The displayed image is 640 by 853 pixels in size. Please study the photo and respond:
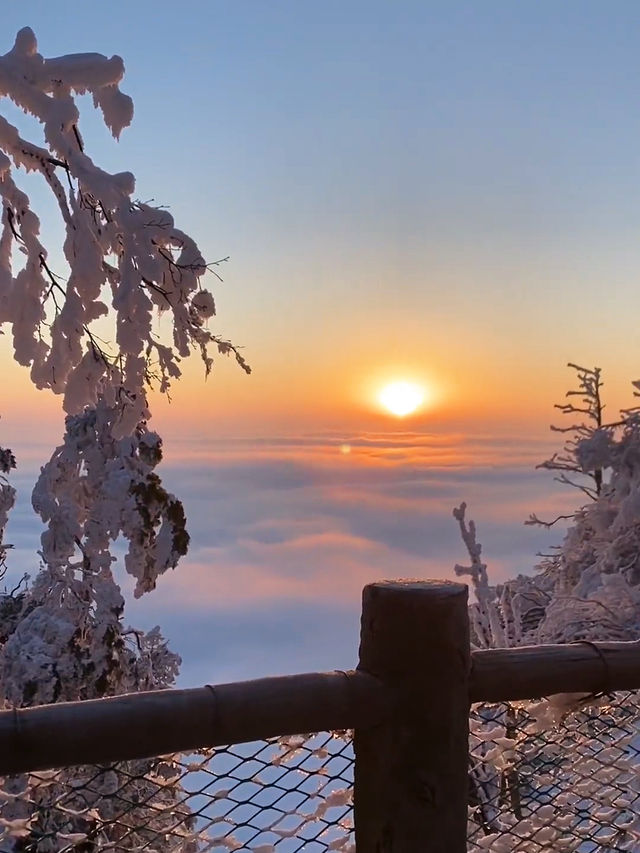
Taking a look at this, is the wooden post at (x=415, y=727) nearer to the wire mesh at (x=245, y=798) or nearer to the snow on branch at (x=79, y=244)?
the wire mesh at (x=245, y=798)

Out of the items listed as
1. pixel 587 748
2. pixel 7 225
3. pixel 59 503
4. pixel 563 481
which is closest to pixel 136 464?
pixel 59 503

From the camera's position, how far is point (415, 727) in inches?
71.5

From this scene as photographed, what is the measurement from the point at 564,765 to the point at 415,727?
2.82 ft

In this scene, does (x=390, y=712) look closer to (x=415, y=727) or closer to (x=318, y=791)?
(x=415, y=727)

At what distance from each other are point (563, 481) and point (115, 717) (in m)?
7.19

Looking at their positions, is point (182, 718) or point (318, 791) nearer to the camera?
point (182, 718)

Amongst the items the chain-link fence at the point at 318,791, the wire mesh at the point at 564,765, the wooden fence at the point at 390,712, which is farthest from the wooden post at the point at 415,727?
the wire mesh at the point at 564,765

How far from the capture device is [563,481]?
8.16 metres

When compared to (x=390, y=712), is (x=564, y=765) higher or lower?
lower

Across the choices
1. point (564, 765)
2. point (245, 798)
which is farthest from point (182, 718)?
point (564, 765)

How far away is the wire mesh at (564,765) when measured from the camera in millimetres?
2225

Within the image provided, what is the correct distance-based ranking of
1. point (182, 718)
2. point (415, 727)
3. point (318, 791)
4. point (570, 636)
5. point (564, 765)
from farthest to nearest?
point (570, 636) < point (564, 765) < point (318, 791) < point (415, 727) < point (182, 718)

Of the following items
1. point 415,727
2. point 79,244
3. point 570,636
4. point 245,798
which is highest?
point 79,244

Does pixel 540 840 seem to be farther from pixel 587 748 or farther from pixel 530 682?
pixel 530 682
